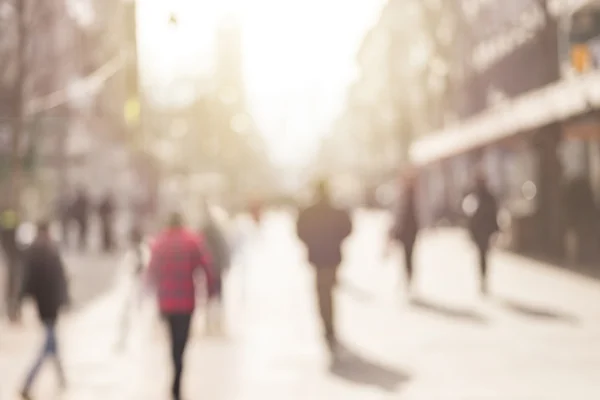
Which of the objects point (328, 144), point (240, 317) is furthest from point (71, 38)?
point (328, 144)

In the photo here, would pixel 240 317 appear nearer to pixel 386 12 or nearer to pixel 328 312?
pixel 328 312

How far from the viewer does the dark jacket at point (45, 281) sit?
9.23 meters

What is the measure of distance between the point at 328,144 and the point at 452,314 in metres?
117

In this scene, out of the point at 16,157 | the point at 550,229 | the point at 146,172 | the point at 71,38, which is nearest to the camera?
the point at 16,157

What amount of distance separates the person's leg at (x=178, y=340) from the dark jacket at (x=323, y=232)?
3.46 m

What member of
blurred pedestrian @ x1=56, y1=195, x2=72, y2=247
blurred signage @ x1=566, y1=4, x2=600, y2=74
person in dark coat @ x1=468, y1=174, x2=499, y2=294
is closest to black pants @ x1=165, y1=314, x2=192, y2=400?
person in dark coat @ x1=468, y1=174, x2=499, y2=294

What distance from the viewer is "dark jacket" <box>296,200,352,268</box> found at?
1202 cm

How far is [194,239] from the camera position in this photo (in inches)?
350

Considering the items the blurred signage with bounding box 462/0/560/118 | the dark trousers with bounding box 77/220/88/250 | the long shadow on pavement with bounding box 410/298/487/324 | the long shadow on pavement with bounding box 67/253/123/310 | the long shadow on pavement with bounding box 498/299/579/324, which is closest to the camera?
the long shadow on pavement with bounding box 498/299/579/324

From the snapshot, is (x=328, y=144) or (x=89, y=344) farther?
(x=328, y=144)

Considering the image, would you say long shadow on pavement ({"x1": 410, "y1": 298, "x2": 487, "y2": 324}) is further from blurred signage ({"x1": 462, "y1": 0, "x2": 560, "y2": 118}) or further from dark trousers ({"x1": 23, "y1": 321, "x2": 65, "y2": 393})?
blurred signage ({"x1": 462, "y1": 0, "x2": 560, "y2": 118})

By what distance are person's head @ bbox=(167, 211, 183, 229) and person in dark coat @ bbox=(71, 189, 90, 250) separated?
22.3 metres

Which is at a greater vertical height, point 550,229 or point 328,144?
point 328,144

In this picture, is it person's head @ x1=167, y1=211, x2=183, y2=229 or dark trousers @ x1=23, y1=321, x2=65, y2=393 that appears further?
dark trousers @ x1=23, y1=321, x2=65, y2=393
